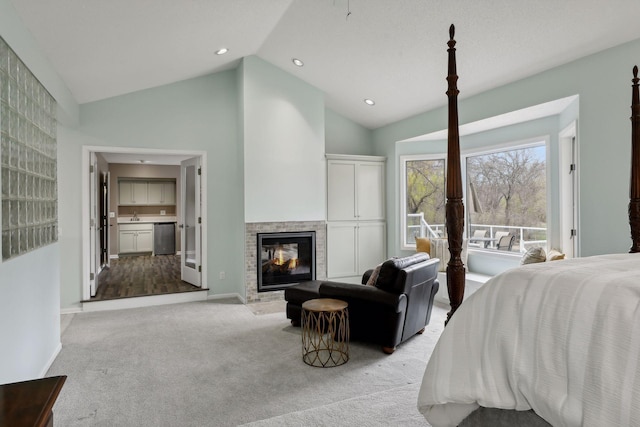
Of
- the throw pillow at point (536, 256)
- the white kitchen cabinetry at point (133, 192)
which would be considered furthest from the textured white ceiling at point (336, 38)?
the white kitchen cabinetry at point (133, 192)

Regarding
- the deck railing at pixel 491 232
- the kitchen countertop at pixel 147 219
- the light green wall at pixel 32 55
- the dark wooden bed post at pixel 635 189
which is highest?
the light green wall at pixel 32 55

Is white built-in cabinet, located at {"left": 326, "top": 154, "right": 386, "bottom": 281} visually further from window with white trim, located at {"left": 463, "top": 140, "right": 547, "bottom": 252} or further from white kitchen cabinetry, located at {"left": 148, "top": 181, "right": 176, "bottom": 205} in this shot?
white kitchen cabinetry, located at {"left": 148, "top": 181, "right": 176, "bottom": 205}

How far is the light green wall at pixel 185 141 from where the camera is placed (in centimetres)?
488

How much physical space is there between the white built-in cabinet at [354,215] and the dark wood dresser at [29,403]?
4814mm

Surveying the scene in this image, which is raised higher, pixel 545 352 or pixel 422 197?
pixel 422 197

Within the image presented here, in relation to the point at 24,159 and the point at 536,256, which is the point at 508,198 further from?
the point at 24,159

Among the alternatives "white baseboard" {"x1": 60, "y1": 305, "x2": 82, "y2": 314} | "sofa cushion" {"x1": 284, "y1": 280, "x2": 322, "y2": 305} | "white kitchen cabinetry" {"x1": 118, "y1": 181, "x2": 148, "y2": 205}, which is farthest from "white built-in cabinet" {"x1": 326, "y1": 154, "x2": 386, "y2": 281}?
"white kitchen cabinetry" {"x1": 118, "y1": 181, "x2": 148, "y2": 205}

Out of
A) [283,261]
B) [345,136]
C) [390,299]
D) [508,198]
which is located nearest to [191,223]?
[283,261]

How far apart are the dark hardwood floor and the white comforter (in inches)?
185

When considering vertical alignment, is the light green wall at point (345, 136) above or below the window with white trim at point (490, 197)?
above

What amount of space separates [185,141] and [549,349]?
17.0 feet

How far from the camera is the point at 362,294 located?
344 cm

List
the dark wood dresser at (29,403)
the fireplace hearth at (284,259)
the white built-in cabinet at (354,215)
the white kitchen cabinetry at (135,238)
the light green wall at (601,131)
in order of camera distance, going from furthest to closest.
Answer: the white kitchen cabinetry at (135,238)
the white built-in cabinet at (354,215)
the fireplace hearth at (284,259)
the light green wall at (601,131)
the dark wood dresser at (29,403)

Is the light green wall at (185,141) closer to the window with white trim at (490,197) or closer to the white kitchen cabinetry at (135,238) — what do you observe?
the window with white trim at (490,197)
